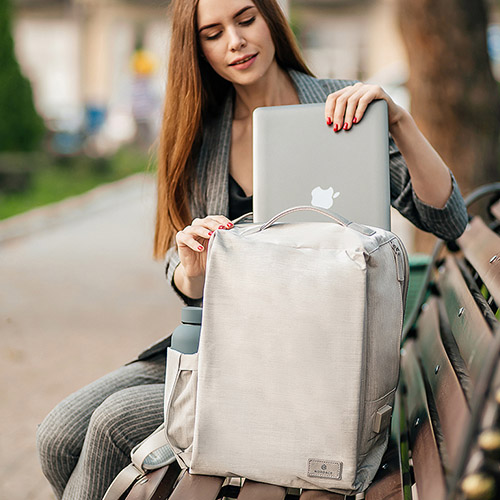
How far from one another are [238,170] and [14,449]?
1931 mm

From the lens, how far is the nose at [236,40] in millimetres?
2285

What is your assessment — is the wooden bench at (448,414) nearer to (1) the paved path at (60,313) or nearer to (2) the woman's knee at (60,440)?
(2) the woman's knee at (60,440)

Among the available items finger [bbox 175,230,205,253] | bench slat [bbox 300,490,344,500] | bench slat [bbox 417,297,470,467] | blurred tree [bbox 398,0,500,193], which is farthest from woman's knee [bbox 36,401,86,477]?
blurred tree [bbox 398,0,500,193]

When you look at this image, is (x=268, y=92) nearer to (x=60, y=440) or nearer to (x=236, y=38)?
(x=236, y=38)

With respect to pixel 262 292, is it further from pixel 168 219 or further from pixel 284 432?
pixel 168 219

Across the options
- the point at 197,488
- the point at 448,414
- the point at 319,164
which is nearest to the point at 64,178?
the point at 319,164

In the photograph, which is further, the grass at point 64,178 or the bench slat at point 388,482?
the grass at point 64,178

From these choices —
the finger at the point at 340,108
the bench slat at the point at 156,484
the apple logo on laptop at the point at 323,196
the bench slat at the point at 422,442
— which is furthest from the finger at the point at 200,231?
the bench slat at the point at 422,442

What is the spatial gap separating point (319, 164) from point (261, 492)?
2.75 ft

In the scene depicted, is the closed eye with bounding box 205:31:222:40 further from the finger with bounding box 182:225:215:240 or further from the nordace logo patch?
the nordace logo patch

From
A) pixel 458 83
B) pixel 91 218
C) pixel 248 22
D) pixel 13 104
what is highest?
pixel 248 22

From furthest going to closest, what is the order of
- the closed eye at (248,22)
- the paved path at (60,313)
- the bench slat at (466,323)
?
the paved path at (60,313), the closed eye at (248,22), the bench slat at (466,323)

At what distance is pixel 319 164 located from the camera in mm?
2027

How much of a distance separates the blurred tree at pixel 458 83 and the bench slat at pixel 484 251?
183 cm
